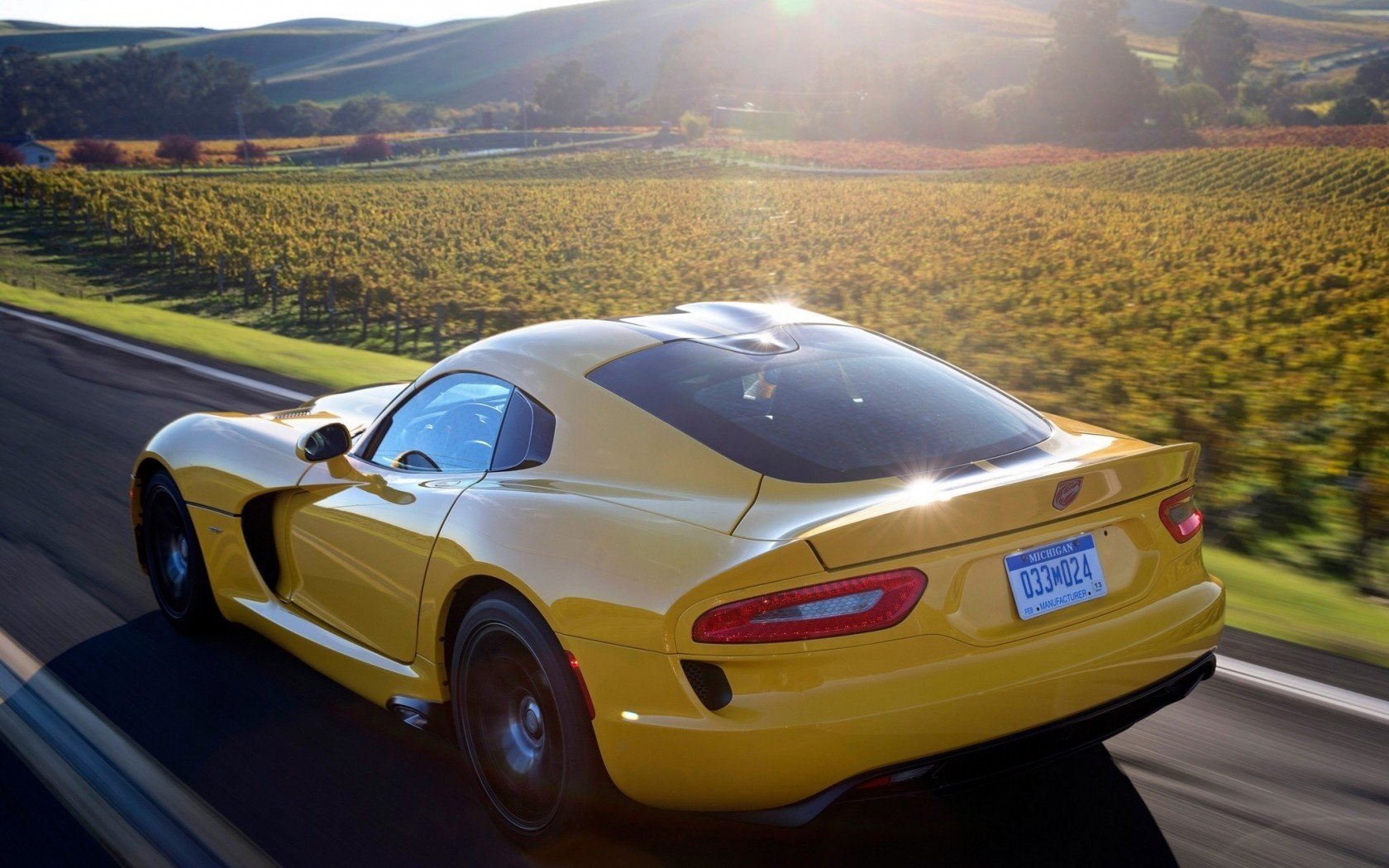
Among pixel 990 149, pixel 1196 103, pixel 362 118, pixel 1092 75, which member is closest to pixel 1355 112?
pixel 1196 103

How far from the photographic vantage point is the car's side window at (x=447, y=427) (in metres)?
3.66

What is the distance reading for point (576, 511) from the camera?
10.2ft

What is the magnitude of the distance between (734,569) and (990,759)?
2.46 feet

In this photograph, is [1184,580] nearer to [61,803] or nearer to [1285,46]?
[61,803]

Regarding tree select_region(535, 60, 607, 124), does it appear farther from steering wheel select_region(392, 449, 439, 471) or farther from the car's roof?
steering wheel select_region(392, 449, 439, 471)

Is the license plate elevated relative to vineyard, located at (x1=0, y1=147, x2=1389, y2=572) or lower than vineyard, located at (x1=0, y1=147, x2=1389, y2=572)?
elevated

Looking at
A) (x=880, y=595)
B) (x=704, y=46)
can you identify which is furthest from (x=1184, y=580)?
(x=704, y=46)

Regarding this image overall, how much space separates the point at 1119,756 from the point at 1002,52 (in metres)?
182

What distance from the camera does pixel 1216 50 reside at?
107 metres

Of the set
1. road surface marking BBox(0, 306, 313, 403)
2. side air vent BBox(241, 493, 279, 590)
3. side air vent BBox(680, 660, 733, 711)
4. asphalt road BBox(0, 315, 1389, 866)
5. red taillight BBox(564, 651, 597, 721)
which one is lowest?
road surface marking BBox(0, 306, 313, 403)

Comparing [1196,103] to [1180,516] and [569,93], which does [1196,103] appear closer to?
[569,93]

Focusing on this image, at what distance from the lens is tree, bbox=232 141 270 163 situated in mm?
91812

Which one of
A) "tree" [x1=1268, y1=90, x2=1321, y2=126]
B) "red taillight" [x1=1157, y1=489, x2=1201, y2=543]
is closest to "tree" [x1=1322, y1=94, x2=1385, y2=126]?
"tree" [x1=1268, y1=90, x2=1321, y2=126]

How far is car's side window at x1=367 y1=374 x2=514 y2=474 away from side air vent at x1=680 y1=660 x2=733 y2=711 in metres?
1.15
